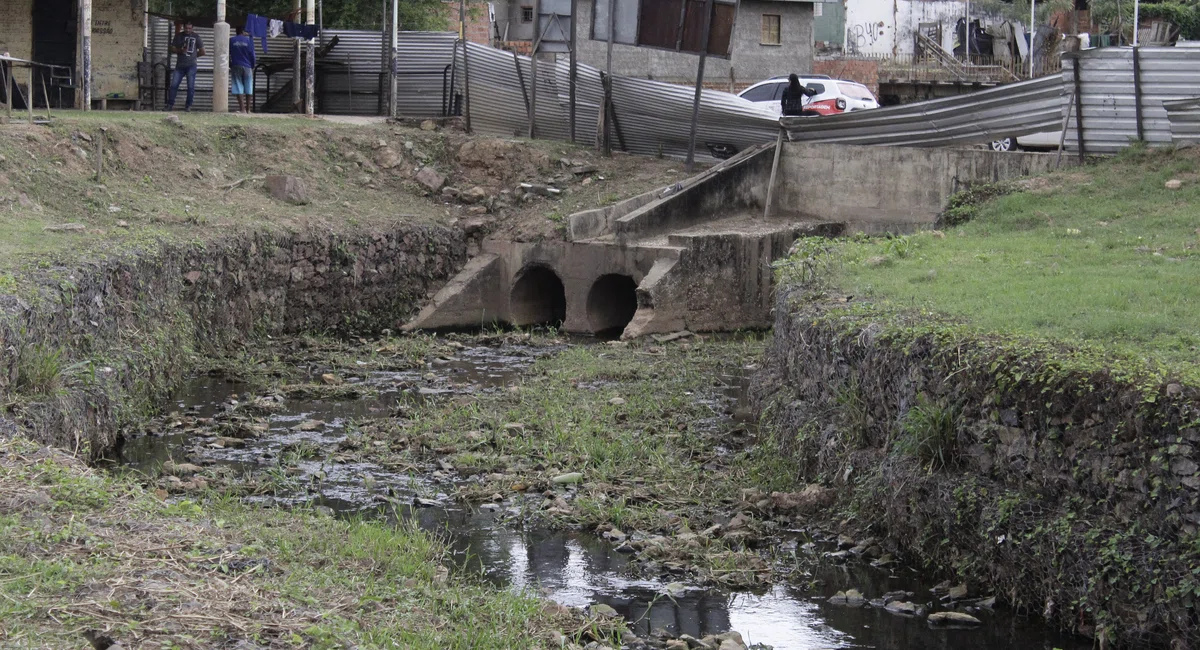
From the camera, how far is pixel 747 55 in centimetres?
3747

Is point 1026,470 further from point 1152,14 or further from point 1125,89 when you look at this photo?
point 1152,14

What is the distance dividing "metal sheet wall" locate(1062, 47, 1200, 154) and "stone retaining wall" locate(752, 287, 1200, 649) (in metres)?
9.80

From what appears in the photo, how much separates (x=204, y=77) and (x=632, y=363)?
13856 millimetres

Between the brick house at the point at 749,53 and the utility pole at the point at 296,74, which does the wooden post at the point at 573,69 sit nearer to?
the utility pole at the point at 296,74

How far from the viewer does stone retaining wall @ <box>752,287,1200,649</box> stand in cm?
649

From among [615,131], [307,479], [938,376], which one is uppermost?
[615,131]

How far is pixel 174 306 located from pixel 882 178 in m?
11.0

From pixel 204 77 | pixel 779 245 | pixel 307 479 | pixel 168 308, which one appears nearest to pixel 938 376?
pixel 307 479

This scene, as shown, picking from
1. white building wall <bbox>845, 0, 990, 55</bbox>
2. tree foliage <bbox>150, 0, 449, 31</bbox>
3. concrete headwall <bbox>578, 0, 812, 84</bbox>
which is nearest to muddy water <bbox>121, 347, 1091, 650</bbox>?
tree foliage <bbox>150, 0, 449, 31</bbox>

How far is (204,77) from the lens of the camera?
25297 mm

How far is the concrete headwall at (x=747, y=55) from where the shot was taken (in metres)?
36.8

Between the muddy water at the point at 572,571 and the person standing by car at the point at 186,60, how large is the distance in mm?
11745

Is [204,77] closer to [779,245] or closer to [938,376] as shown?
[779,245]

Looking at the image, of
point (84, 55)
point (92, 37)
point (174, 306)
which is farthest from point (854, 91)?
point (174, 306)
